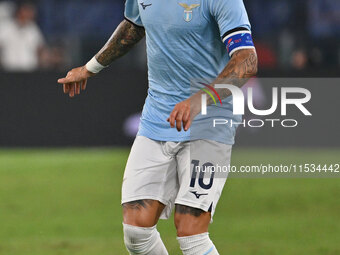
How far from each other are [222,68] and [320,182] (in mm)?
7768

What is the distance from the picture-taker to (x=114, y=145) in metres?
16.5

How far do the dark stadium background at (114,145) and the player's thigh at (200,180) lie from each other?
97.7 inches

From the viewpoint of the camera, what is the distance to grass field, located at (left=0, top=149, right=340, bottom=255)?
9446mm

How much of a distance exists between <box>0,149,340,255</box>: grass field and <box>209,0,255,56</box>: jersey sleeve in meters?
3.31

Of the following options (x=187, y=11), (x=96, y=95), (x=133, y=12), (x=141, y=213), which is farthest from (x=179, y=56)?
(x=96, y=95)

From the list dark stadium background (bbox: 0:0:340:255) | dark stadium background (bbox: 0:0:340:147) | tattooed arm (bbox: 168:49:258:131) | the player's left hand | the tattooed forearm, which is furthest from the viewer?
dark stadium background (bbox: 0:0:340:147)

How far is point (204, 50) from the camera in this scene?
6461mm

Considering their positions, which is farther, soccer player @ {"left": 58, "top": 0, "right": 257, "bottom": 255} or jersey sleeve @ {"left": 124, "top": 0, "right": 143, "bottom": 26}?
jersey sleeve @ {"left": 124, "top": 0, "right": 143, "bottom": 26}

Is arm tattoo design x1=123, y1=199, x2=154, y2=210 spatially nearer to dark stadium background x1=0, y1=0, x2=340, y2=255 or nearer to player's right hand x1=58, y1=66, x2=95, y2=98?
player's right hand x1=58, y1=66, x2=95, y2=98

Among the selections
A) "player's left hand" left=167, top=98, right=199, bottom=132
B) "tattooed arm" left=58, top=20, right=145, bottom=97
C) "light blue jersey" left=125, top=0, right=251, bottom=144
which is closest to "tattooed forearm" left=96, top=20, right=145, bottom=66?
"tattooed arm" left=58, top=20, right=145, bottom=97

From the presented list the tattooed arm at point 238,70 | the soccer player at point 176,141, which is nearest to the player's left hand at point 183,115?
the tattooed arm at point 238,70

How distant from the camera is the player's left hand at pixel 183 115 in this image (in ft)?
18.4

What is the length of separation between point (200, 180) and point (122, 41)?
4.39ft

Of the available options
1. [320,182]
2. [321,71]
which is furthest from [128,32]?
[321,71]
